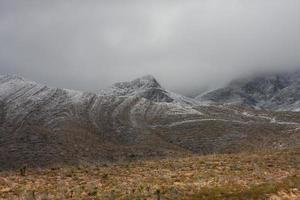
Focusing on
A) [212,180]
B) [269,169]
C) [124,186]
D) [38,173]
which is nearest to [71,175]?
[38,173]

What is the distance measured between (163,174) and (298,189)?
11519 mm

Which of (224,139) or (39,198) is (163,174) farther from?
(224,139)

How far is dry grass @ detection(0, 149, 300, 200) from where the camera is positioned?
125 ft

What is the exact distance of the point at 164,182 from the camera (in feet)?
138

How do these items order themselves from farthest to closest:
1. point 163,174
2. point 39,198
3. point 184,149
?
point 184,149, point 163,174, point 39,198

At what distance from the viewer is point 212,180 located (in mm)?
42500

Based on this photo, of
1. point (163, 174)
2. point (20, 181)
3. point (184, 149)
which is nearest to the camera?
point (20, 181)

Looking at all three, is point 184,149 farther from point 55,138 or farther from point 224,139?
point 55,138

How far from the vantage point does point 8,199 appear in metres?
37.3

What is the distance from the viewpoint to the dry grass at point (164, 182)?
125ft

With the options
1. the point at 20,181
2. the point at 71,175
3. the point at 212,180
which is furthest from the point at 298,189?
the point at 20,181

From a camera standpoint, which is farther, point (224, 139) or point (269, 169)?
point (224, 139)

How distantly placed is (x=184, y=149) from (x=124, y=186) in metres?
148

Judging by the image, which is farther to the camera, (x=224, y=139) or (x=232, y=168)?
(x=224, y=139)
